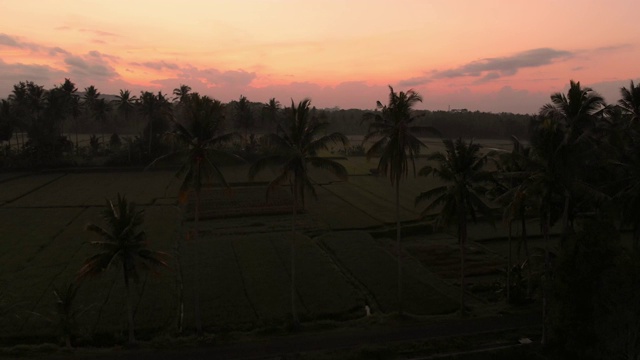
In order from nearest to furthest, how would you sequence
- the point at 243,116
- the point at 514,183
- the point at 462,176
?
the point at 462,176 < the point at 514,183 < the point at 243,116

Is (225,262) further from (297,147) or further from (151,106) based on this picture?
(151,106)

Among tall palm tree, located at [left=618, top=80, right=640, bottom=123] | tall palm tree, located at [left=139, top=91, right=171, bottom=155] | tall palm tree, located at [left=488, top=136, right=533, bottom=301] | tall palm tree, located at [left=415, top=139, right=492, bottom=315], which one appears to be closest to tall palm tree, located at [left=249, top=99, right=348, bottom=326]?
tall palm tree, located at [left=415, top=139, right=492, bottom=315]

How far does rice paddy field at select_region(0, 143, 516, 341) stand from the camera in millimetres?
31078

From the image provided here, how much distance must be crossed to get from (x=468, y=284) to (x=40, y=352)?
30.5 meters

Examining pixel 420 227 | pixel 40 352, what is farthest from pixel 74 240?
pixel 420 227

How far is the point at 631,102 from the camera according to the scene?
38.4m

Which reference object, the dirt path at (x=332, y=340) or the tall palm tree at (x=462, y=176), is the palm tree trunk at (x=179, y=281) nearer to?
the dirt path at (x=332, y=340)

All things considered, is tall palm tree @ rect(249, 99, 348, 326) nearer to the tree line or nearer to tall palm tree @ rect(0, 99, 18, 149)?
the tree line

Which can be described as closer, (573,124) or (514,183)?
(573,124)

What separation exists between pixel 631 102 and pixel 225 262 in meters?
37.0

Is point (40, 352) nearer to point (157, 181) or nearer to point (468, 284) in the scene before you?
point (468, 284)

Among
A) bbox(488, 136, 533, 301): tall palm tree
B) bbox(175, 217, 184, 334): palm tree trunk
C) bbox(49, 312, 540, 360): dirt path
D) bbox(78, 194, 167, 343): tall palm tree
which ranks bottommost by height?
bbox(49, 312, 540, 360): dirt path

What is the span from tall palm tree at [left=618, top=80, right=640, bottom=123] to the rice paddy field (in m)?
16.5

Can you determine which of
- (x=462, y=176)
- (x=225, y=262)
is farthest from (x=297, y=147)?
(x=225, y=262)
